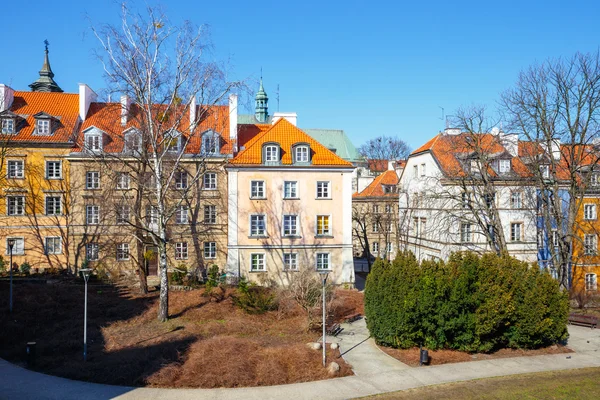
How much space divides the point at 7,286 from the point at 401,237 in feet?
96.3

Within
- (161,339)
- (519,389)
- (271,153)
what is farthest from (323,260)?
(519,389)

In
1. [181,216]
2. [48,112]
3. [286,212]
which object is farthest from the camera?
[48,112]

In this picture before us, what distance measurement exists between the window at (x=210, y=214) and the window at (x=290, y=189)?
5.19 meters

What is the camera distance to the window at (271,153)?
30094 millimetres

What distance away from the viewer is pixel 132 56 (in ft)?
65.7

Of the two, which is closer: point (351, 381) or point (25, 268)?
point (351, 381)

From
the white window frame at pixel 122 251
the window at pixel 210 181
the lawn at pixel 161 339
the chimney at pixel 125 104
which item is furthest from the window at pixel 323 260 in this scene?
the chimney at pixel 125 104

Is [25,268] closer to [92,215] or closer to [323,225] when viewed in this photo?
[92,215]

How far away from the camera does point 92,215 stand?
103 ft

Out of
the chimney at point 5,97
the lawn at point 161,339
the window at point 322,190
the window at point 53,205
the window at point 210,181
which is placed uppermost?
the chimney at point 5,97

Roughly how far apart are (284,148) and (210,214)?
679 cm

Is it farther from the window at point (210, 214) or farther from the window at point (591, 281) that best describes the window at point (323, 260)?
the window at point (591, 281)

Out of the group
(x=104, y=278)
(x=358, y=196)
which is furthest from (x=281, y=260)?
(x=358, y=196)

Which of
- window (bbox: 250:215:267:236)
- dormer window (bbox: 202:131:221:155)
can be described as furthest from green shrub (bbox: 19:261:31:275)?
window (bbox: 250:215:267:236)
